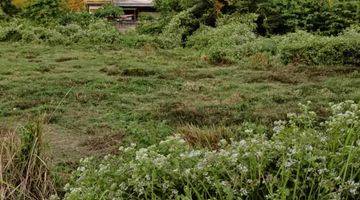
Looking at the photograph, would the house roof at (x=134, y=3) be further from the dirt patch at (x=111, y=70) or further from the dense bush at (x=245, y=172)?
the dense bush at (x=245, y=172)

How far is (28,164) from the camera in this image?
4.33m

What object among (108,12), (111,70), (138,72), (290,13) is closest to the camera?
(138,72)

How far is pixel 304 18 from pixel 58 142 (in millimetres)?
11107

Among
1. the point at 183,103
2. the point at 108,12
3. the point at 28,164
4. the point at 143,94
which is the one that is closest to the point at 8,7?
the point at 108,12

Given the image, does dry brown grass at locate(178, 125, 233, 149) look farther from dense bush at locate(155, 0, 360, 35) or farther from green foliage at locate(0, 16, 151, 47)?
dense bush at locate(155, 0, 360, 35)

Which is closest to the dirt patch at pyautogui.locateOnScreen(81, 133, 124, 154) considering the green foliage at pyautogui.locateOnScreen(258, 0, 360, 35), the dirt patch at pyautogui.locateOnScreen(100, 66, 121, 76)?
the dirt patch at pyautogui.locateOnScreen(100, 66, 121, 76)

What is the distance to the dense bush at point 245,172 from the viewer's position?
295 cm

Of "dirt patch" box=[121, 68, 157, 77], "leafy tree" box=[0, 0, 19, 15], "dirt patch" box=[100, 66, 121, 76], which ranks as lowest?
"leafy tree" box=[0, 0, 19, 15]

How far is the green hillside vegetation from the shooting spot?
120 inches

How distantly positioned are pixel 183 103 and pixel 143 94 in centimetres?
112

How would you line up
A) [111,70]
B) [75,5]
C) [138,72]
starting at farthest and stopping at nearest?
[75,5]
[111,70]
[138,72]

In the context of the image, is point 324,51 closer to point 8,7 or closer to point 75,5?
point 75,5

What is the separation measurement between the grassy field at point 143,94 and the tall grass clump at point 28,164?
0.59m

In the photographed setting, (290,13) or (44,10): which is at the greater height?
(290,13)
